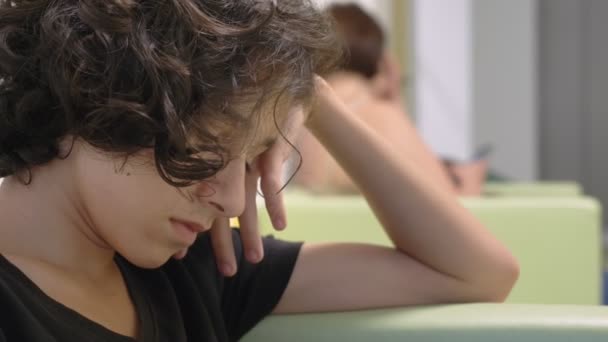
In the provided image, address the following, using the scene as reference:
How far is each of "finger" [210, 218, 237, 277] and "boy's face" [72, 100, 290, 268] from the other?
0.14m

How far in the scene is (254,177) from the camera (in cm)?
90

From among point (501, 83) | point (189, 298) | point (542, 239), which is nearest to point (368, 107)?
point (542, 239)

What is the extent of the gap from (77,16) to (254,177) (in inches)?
9.7

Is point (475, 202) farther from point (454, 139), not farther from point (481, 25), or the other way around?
point (481, 25)

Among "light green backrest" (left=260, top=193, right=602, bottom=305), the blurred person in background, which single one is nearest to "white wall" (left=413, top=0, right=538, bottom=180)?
the blurred person in background

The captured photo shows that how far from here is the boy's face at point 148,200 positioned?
2.35 feet

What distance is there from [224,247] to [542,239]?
0.88 m

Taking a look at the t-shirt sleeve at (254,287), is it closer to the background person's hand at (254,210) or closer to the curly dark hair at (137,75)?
the background person's hand at (254,210)

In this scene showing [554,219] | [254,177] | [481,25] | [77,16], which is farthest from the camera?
[481,25]

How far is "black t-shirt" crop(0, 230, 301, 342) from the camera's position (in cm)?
71

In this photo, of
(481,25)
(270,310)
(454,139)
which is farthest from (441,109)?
(270,310)

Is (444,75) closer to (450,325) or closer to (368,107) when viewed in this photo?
(368,107)

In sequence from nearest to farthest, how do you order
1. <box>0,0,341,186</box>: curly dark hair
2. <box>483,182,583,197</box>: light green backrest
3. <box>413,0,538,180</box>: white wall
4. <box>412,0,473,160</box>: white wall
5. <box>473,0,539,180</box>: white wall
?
1. <box>0,0,341,186</box>: curly dark hair
2. <box>483,182,583,197</box>: light green backrest
3. <box>412,0,473,160</box>: white wall
4. <box>413,0,538,180</box>: white wall
5. <box>473,0,539,180</box>: white wall

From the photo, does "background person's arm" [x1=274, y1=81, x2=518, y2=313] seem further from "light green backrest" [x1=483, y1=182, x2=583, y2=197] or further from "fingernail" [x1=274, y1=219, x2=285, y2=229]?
"light green backrest" [x1=483, y1=182, x2=583, y2=197]
